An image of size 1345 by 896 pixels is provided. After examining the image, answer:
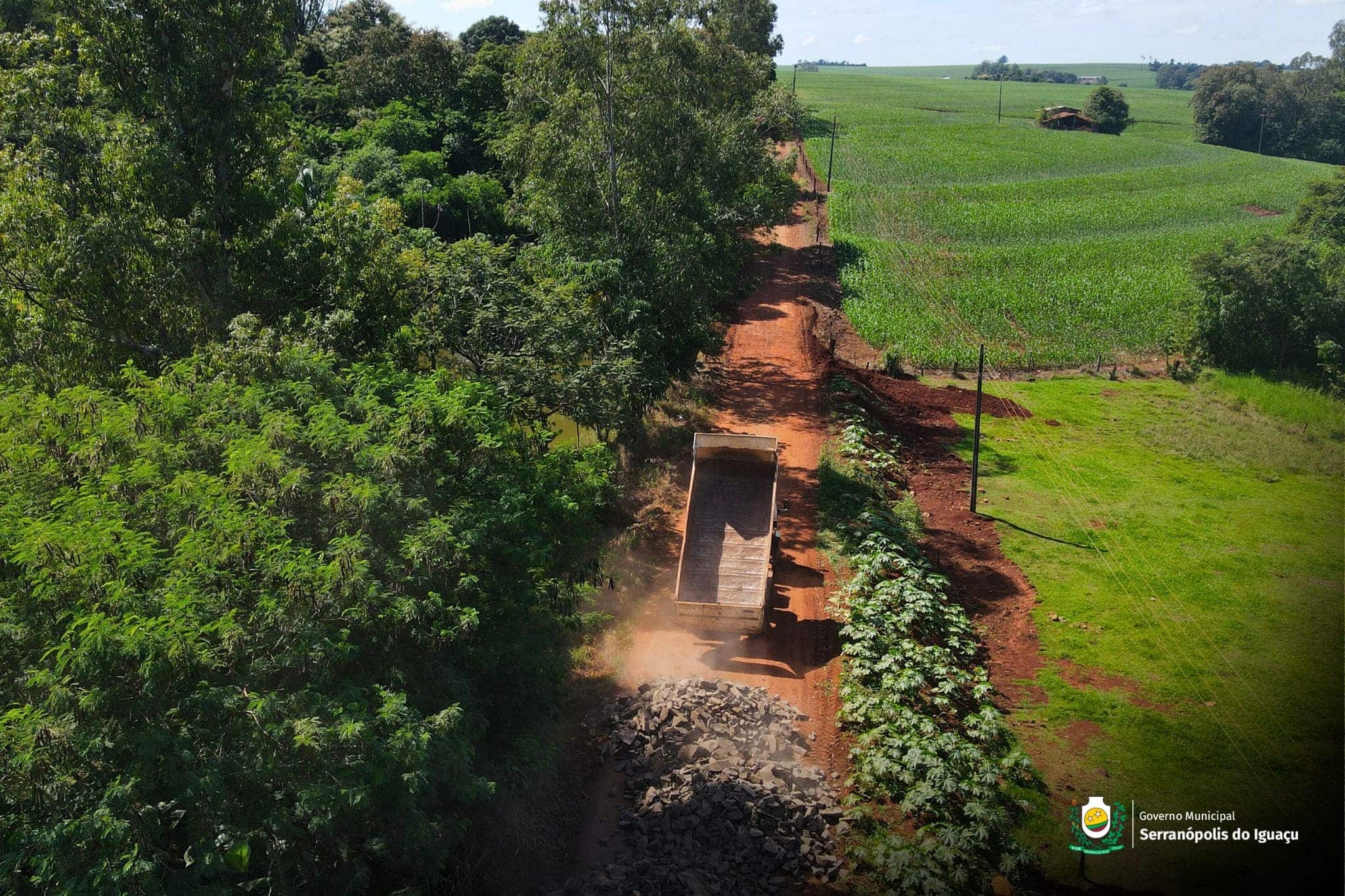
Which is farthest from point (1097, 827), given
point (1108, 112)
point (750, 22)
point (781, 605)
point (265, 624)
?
point (1108, 112)

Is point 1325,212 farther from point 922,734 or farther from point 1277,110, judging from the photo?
point 1277,110

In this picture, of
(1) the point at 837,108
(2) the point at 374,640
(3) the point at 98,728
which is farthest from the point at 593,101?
(1) the point at 837,108

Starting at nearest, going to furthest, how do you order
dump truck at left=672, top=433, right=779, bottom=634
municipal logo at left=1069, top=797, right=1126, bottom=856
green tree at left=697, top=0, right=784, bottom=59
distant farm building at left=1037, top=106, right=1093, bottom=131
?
municipal logo at left=1069, top=797, right=1126, bottom=856, dump truck at left=672, top=433, right=779, bottom=634, green tree at left=697, top=0, right=784, bottom=59, distant farm building at left=1037, top=106, right=1093, bottom=131

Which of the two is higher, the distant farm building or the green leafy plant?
the distant farm building

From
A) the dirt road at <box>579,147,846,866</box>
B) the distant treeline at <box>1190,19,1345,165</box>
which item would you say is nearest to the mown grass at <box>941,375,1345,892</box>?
the dirt road at <box>579,147,846,866</box>

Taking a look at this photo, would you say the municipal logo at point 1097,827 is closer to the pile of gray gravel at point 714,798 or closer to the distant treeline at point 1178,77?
the pile of gray gravel at point 714,798

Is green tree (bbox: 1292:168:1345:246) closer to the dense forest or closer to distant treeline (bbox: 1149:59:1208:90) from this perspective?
the dense forest
